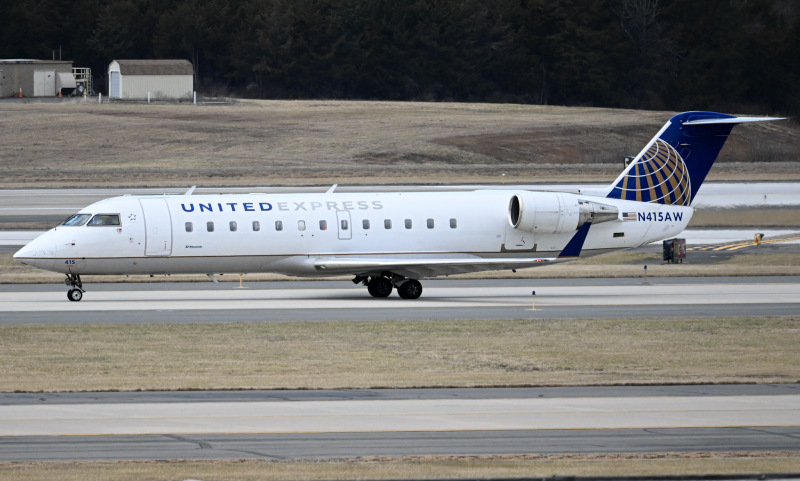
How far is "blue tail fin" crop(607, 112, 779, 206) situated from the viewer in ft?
112

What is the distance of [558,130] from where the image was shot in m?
86.1

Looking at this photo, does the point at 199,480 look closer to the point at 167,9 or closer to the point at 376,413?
the point at 376,413

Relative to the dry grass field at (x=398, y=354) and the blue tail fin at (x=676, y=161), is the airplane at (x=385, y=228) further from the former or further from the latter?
the dry grass field at (x=398, y=354)

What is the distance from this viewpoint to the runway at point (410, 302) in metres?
28.4

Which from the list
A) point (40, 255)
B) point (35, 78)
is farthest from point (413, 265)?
point (35, 78)

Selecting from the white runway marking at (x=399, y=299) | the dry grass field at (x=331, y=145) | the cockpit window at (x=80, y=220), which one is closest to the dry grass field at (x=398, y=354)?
the white runway marking at (x=399, y=299)

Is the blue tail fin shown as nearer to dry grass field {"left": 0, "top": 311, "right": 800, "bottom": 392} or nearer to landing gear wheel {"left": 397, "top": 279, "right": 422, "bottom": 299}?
landing gear wheel {"left": 397, "top": 279, "right": 422, "bottom": 299}

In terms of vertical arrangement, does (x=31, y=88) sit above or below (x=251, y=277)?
above

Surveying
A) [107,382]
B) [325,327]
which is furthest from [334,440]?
[325,327]

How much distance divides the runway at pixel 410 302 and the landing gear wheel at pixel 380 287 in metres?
0.25

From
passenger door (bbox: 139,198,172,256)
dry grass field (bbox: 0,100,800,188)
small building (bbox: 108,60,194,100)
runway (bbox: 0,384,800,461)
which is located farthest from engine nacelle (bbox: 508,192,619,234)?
small building (bbox: 108,60,194,100)

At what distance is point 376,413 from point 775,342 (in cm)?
1050

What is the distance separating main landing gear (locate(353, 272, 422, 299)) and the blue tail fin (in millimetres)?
6434

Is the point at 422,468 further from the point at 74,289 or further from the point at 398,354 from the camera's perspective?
the point at 74,289
